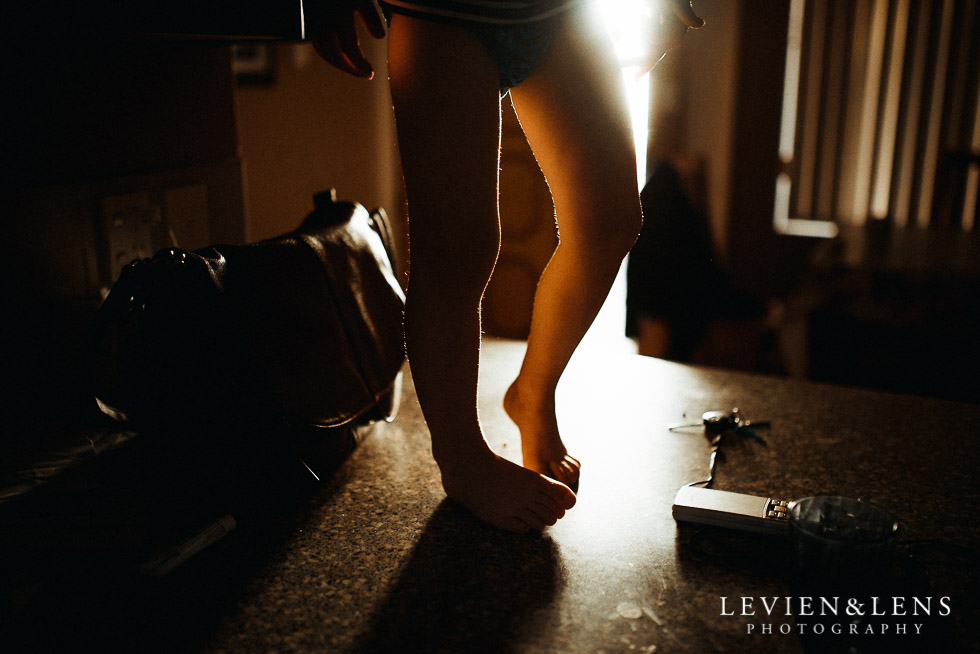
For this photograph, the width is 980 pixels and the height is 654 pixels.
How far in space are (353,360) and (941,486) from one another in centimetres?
72

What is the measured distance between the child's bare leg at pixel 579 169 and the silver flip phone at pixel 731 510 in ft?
0.44

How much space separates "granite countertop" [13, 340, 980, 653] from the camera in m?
0.62

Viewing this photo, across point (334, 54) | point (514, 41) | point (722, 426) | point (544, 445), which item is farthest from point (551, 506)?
point (334, 54)

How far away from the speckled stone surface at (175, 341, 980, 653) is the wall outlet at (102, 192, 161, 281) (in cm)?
44

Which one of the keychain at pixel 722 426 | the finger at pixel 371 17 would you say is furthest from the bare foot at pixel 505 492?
the finger at pixel 371 17

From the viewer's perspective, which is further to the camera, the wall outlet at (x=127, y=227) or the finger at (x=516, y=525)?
the wall outlet at (x=127, y=227)

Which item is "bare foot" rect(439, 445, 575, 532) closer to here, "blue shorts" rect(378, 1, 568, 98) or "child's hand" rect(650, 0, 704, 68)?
"blue shorts" rect(378, 1, 568, 98)

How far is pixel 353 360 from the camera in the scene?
0.87 m

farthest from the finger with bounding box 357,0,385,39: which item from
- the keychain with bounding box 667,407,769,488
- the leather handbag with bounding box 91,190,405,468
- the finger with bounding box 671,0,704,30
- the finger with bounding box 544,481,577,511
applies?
the keychain with bounding box 667,407,769,488

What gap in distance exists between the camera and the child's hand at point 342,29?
2.74ft

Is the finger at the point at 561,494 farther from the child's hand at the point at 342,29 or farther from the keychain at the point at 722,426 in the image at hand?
the child's hand at the point at 342,29

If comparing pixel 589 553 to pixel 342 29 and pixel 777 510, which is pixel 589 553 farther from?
pixel 342 29

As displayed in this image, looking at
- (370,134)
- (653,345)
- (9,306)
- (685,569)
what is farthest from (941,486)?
(370,134)

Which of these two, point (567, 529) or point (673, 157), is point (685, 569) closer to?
point (567, 529)
